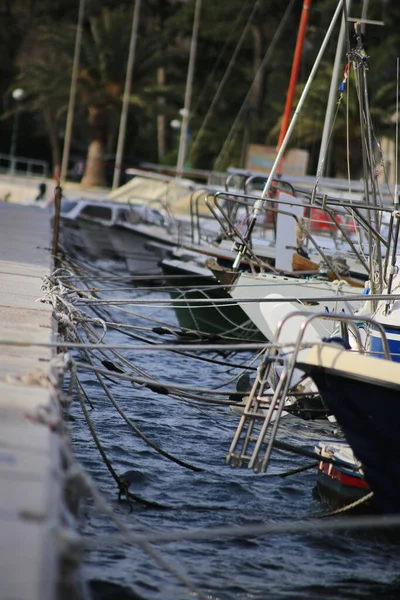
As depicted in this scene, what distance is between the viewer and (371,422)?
6324mm

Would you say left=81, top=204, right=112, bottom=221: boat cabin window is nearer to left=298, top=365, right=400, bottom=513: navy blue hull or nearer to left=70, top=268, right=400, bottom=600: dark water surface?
left=70, top=268, right=400, bottom=600: dark water surface

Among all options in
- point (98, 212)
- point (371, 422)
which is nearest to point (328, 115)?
point (371, 422)

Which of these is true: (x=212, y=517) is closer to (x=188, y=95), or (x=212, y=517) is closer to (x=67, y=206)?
(x=67, y=206)

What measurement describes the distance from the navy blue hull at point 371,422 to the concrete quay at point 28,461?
1727 millimetres

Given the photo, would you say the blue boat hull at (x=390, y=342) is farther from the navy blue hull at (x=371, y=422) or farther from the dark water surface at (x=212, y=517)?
the navy blue hull at (x=371, y=422)

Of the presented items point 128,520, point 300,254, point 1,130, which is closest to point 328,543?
point 128,520

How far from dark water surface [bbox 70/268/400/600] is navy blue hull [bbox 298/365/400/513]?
565 mm

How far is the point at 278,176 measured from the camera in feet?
63.8

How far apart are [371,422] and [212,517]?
5.34ft

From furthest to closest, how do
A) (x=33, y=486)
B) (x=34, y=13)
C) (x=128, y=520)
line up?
(x=34, y=13)
(x=128, y=520)
(x=33, y=486)

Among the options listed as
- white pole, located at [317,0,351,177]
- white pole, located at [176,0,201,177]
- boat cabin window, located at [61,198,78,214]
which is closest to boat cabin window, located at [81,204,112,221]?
boat cabin window, located at [61,198,78,214]

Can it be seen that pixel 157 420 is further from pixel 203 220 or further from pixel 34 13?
pixel 34 13

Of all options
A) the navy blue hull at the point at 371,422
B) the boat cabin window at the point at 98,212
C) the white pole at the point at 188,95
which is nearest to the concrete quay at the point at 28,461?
the navy blue hull at the point at 371,422

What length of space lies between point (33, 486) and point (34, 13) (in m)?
51.7
